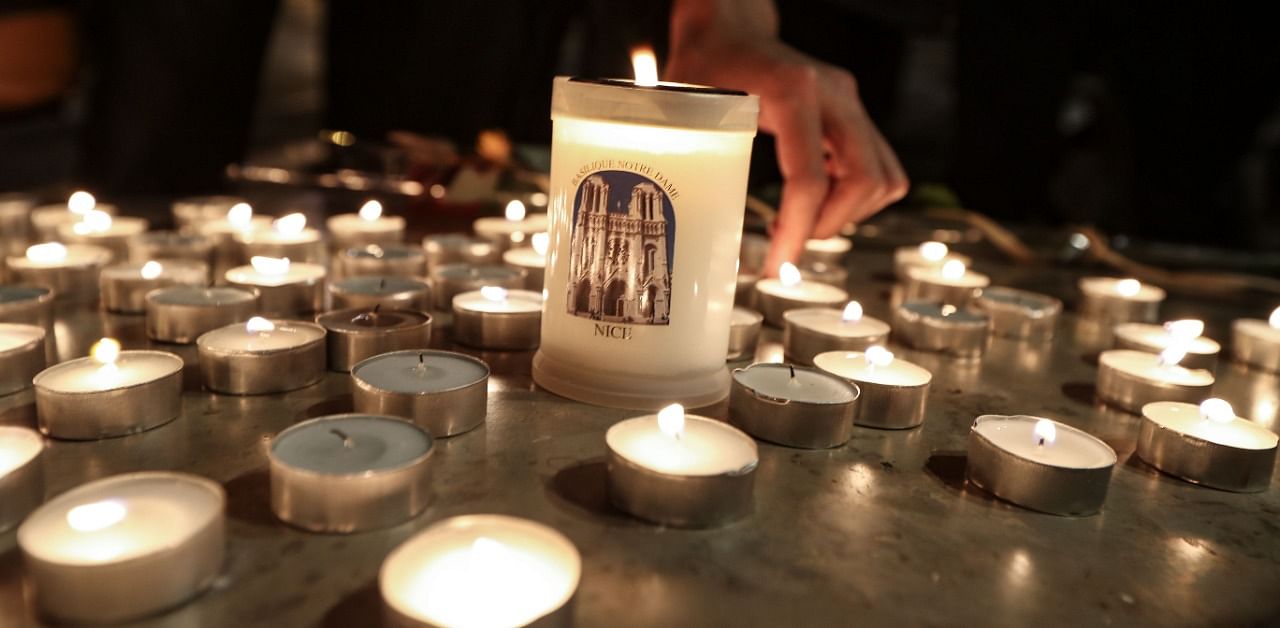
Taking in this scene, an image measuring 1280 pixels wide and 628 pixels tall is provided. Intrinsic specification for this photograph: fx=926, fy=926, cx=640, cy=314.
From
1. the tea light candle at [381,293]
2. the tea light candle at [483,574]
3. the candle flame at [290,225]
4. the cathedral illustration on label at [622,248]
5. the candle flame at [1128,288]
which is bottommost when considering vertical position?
the tea light candle at [483,574]

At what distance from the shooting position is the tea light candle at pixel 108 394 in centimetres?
109

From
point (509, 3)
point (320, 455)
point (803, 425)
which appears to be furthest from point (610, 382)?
point (509, 3)

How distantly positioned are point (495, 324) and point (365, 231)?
74 centimetres

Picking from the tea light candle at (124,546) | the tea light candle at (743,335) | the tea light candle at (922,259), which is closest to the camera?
the tea light candle at (124,546)

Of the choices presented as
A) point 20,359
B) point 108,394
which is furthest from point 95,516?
point 20,359

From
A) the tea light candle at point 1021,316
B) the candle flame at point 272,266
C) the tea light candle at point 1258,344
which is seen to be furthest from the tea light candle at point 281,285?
the tea light candle at point 1258,344

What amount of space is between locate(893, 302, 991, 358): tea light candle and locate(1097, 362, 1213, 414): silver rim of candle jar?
231 millimetres

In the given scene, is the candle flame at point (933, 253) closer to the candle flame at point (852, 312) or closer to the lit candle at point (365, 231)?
the candle flame at point (852, 312)

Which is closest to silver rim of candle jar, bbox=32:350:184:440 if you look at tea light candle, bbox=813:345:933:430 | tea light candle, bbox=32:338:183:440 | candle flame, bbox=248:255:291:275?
tea light candle, bbox=32:338:183:440

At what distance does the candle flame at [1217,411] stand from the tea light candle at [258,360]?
49.4 inches

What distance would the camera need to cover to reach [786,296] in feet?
6.02

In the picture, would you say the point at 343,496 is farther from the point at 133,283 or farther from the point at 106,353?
the point at 133,283

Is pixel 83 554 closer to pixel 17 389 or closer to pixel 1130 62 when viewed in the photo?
pixel 17 389

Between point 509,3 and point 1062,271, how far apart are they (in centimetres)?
261
